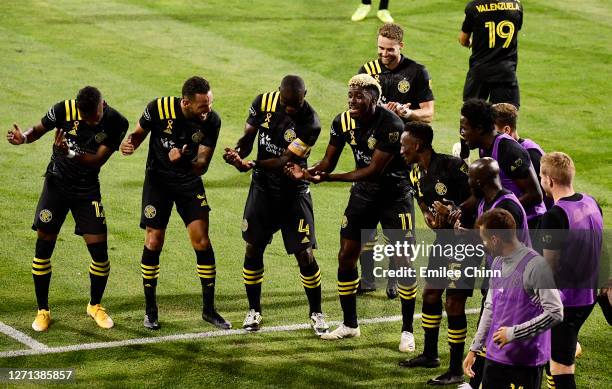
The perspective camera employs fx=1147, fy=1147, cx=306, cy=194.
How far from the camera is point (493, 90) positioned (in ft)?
49.4

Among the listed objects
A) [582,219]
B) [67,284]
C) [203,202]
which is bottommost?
[67,284]

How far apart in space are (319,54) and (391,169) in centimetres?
1149

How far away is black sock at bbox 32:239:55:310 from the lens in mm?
11297

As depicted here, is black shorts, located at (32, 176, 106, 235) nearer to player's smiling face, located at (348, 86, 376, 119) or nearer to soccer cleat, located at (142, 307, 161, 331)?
soccer cleat, located at (142, 307, 161, 331)

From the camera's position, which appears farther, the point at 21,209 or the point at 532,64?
the point at 532,64

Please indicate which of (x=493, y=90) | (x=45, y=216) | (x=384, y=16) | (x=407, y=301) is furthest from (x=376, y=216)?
(x=384, y=16)

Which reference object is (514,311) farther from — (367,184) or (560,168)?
(367,184)

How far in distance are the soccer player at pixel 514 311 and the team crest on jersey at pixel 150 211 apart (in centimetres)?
418

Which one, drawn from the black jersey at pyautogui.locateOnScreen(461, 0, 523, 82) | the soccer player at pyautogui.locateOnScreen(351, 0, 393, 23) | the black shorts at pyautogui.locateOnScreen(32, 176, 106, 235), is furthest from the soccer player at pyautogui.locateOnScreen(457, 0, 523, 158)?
the soccer player at pyautogui.locateOnScreen(351, 0, 393, 23)

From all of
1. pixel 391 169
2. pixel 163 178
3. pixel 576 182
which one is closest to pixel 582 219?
pixel 391 169

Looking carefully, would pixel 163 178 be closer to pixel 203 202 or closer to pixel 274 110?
pixel 203 202

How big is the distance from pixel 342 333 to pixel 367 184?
147cm

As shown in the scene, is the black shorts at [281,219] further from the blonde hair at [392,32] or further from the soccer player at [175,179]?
the blonde hair at [392,32]

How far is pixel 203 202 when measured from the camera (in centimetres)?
1136
